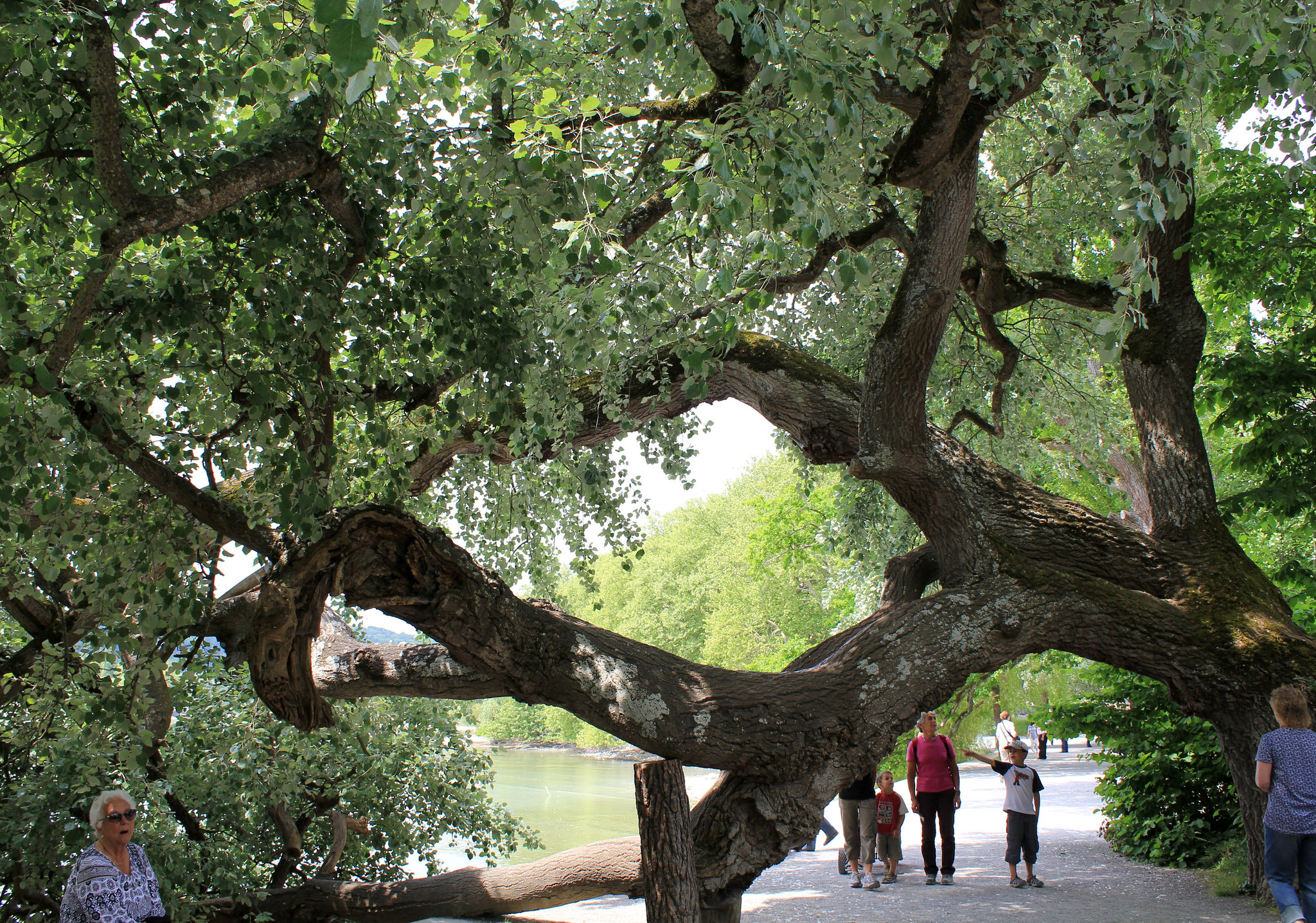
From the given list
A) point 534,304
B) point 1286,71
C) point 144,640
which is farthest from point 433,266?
point 1286,71

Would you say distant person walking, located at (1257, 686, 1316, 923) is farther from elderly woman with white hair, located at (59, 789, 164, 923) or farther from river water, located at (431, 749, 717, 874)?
elderly woman with white hair, located at (59, 789, 164, 923)

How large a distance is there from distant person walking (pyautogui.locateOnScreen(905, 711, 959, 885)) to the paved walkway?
220 mm

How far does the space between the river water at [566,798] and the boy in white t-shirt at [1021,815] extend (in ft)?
9.06

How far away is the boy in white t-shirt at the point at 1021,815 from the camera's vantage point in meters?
8.01

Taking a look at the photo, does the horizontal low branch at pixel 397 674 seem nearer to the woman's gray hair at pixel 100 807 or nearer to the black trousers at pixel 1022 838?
the woman's gray hair at pixel 100 807

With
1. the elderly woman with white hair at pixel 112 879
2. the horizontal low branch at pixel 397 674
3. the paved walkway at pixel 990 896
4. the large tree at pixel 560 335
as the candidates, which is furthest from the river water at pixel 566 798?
the elderly woman with white hair at pixel 112 879

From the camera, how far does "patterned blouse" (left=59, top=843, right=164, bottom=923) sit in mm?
3945

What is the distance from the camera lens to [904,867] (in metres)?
9.81

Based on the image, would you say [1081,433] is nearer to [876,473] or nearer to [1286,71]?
[876,473]

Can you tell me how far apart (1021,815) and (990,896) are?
768 mm

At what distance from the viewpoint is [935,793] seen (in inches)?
332

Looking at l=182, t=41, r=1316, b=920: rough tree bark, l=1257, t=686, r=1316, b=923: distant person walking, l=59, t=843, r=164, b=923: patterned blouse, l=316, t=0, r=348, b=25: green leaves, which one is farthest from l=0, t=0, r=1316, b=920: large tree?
l=59, t=843, r=164, b=923: patterned blouse

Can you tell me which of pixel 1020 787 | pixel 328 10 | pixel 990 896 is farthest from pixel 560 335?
pixel 990 896

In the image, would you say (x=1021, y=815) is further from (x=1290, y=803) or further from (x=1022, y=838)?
(x=1290, y=803)
